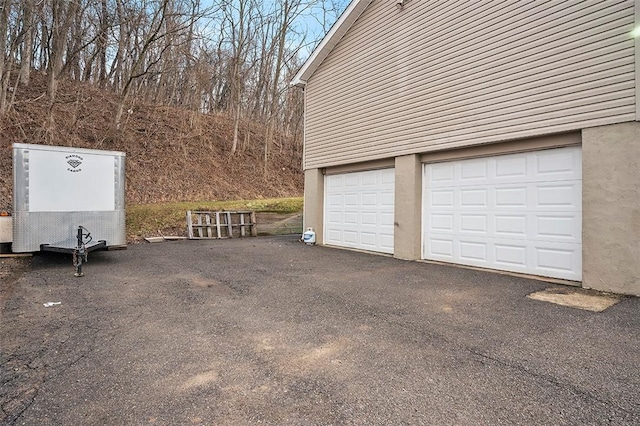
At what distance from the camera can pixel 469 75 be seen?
758 cm

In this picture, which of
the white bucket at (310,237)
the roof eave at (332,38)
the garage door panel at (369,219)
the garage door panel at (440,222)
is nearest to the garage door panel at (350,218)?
the garage door panel at (369,219)

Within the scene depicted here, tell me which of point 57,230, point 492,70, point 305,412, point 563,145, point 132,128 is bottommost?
point 305,412

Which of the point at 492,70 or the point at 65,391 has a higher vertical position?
the point at 492,70

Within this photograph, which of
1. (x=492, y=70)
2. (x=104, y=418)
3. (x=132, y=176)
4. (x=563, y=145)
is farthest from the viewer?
(x=132, y=176)

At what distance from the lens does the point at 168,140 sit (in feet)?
67.0

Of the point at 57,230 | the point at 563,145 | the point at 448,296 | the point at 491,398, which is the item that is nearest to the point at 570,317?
the point at 448,296

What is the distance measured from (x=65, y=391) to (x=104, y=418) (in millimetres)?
551

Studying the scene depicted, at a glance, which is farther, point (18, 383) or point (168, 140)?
point (168, 140)

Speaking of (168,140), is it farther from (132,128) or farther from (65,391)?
(65,391)

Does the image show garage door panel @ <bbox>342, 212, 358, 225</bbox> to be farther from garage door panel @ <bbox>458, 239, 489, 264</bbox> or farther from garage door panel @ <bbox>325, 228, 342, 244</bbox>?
garage door panel @ <bbox>458, 239, 489, 264</bbox>

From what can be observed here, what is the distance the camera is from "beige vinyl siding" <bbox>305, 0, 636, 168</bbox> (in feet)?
19.0

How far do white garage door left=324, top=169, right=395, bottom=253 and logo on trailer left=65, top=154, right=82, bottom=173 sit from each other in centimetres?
628

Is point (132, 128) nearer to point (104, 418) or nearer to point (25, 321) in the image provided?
point (25, 321)

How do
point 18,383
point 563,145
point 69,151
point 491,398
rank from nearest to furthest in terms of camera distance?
1. point 491,398
2. point 18,383
3. point 563,145
4. point 69,151
